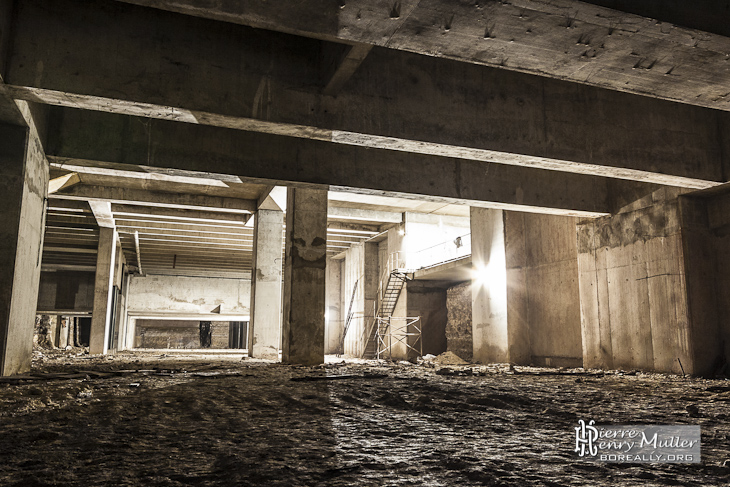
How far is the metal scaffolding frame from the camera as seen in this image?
23094 mm

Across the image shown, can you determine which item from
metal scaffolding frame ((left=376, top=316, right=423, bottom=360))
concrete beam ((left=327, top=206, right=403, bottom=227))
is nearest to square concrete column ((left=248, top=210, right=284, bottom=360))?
concrete beam ((left=327, top=206, right=403, bottom=227))

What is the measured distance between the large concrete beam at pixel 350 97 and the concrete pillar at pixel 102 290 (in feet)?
48.6

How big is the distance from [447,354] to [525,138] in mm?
12242

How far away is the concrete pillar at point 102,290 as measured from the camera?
72.0 feet

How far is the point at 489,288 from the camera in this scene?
54.7ft

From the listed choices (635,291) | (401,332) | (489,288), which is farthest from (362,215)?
(635,291)

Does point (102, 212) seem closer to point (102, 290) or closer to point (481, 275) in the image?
point (102, 290)

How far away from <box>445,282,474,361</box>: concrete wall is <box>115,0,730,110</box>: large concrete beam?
55.6 ft

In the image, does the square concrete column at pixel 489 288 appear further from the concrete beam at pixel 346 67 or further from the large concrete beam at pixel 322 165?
the concrete beam at pixel 346 67

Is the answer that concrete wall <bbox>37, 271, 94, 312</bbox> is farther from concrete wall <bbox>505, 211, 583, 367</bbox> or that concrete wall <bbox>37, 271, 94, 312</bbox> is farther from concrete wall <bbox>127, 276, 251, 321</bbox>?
concrete wall <bbox>505, 211, 583, 367</bbox>

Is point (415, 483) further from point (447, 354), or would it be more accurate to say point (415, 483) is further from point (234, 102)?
point (447, 354)

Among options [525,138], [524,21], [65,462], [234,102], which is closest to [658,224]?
[525,138]

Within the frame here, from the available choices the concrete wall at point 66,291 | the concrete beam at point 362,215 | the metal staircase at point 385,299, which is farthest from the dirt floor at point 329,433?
the concrete wall at point 66,291

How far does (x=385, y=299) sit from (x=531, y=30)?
2040 cm
